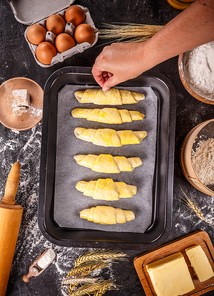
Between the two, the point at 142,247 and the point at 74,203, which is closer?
the point at 142,247

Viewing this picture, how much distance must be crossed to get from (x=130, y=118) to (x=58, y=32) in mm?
891

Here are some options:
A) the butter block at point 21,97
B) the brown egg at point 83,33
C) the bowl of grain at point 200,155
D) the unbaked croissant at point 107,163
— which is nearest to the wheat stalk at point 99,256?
the unbaked croissant at point 107,163

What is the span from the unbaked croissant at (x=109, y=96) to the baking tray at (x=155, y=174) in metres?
0.08

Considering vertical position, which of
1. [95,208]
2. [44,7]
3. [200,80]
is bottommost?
[95,208]

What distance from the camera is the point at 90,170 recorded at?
1649mm

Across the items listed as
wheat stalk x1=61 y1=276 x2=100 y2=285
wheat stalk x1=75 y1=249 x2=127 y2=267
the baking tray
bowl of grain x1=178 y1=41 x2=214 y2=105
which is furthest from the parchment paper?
wheat stalk x1=61 y1=276 x2=100 y2=285

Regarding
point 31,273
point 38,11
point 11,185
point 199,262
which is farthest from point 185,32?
point 31,273

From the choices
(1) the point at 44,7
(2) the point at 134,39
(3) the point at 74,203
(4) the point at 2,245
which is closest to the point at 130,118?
(2) the point at 134,39

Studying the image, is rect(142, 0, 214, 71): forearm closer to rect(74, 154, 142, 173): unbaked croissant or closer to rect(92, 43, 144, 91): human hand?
rect(92, 43, 144, 91): human hand

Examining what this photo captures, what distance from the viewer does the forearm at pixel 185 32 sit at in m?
0.96

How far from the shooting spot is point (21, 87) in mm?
1640

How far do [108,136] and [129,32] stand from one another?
0.95 m

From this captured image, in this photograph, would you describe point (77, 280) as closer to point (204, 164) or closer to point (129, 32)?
point (204, 164)

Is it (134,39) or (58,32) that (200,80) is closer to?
(134,39)
